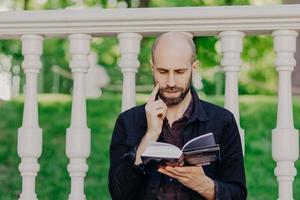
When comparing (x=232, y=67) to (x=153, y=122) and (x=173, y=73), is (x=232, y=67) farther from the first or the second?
(x=153, y=122)

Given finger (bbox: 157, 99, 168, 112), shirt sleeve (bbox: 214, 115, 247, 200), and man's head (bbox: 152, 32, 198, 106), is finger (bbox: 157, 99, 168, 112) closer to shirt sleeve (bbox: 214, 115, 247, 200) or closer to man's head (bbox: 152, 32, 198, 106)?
man's head (bbox: 152, 32, 198, 106)

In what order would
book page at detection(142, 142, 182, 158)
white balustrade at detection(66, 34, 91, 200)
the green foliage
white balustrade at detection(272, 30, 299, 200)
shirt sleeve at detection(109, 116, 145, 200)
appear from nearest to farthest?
book page at detection(142, 142, 182, 158)
shirt sleeve at detection(109, 116, 145, 200)
white balustrade at detection(272, 30, 299, 200)
white balustrade at detection(66, 34, 91, 200)
the green foliage

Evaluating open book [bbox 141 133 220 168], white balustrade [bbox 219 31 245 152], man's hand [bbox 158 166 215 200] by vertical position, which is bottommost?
man's hand [bbox 158 166 215 200]

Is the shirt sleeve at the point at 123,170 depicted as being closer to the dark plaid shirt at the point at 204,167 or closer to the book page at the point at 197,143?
the dark plaid shirt at the point at 204,167

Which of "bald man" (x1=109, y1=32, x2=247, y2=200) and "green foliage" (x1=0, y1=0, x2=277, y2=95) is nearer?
"bald man" (x1=109, y1=32, x2=247, y2=200)

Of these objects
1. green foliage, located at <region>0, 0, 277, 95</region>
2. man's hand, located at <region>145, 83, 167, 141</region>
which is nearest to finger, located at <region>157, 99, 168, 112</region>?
man's hand, located at <region>145, 83, 167, 141</region>

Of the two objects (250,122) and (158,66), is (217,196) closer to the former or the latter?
(158,66)

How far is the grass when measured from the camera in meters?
→ 6.59

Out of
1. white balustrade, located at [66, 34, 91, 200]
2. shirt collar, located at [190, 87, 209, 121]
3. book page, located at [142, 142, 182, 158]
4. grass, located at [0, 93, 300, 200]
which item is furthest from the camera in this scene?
grass, located at [0, 93, 300, 200]

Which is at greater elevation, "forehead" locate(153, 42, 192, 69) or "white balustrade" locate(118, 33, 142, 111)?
"white balustrade" locate(118, 33, 142, 111)

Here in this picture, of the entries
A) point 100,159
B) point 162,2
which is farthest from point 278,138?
point 162,2

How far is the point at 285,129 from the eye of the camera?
3621 millimetres

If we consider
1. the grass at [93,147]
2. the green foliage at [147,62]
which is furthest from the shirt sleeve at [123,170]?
the green foliage at [147,62]

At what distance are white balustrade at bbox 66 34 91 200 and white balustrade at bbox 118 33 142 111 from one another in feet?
0.64
